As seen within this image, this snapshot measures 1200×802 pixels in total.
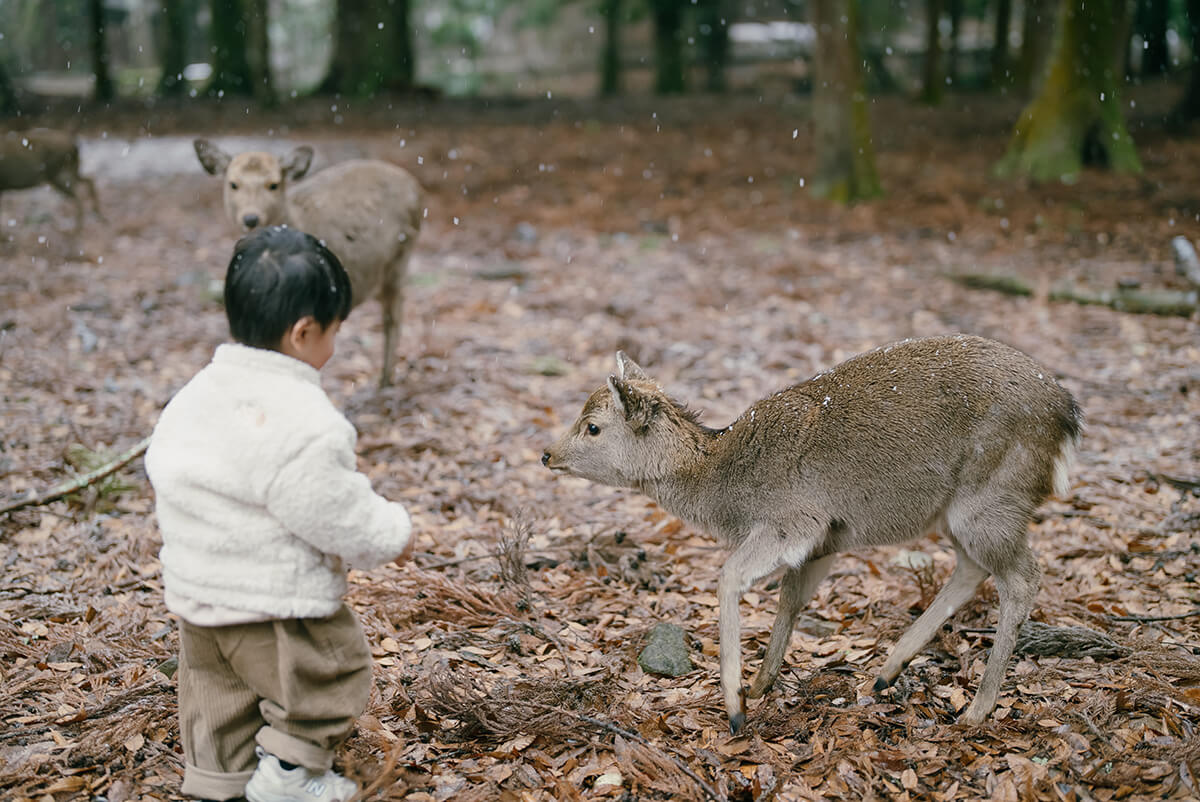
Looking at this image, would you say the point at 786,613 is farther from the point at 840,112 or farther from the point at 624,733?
the point at 840,112

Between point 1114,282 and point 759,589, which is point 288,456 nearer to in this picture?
point 759,589

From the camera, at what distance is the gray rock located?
4.71 meters

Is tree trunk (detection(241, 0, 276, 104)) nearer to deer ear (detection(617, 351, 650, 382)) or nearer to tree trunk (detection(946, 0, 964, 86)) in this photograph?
tree trunk (detection(946, 0, 964, 86))

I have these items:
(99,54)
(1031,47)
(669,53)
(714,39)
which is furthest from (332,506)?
(714,39)

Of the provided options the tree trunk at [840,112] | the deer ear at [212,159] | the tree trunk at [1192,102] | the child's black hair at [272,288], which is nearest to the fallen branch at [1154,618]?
the child's black hair at [272,288]

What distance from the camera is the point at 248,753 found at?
132 inches

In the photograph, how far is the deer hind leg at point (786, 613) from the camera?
14.8 feet

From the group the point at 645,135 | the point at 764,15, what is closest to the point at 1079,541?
the point at 645,135

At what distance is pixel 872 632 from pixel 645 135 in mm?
17983

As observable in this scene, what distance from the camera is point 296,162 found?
814 centimetres

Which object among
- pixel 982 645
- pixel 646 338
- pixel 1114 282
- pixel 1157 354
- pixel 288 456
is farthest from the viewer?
pixel 1114 282

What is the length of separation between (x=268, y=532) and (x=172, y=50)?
29164mm

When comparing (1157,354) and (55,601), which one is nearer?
(55,601)

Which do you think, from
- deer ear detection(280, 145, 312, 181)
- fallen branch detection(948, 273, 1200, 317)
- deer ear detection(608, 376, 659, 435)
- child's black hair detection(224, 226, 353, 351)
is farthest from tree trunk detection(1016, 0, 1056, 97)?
child's black hair detection(224, 226, 353, 351)
